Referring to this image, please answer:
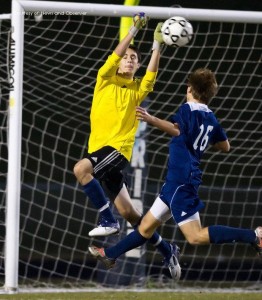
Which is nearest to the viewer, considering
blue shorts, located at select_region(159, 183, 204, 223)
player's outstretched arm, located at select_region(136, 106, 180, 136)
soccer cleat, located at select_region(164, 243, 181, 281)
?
player's outstretched arm, located at select_region(136, 106, 180, 136)

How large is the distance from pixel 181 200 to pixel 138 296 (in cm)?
154

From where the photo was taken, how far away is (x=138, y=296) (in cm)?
851

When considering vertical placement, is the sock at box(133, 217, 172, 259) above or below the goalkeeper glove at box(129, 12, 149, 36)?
below

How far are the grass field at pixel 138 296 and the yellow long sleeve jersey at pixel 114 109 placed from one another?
120 centimetres

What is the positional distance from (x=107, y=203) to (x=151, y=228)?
1.53 ft

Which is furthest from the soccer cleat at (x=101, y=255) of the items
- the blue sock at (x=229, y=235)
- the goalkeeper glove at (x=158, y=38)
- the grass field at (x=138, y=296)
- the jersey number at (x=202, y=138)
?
the goalkeeper glove at (x=158, y=38)

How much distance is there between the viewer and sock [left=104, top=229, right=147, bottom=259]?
7598 millimetres

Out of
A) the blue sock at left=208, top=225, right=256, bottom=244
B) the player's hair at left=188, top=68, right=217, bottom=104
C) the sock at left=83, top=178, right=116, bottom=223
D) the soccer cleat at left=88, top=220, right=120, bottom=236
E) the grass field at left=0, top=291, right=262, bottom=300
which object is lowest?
the grass field at left=0, top=291, right=262, bottom=300

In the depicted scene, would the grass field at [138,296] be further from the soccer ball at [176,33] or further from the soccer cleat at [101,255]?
the soccer ball at [176,33]

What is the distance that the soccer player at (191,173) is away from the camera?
7.23 m

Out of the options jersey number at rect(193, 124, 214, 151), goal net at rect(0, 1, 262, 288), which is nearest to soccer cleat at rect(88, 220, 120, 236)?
jersey number at rect(193, 124, 214, 151)

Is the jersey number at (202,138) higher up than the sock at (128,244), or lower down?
higher up

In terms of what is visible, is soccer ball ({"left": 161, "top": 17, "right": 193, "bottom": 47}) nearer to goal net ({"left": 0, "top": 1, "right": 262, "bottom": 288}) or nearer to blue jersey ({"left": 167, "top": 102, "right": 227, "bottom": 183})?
blue jersey ({"left": 167, "top": 102, "right": 227, "bottom": 183})

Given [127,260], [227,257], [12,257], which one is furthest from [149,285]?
[227,257]
